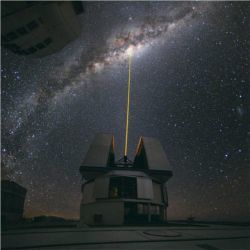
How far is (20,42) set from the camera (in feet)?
58.5

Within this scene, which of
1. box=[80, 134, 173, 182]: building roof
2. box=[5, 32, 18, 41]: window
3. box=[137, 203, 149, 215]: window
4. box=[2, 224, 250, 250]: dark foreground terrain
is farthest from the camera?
box=[80, 134, 173, 182]: building roof

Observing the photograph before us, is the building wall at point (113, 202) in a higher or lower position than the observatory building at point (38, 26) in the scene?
lower

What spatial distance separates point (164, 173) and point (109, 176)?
6899 mm

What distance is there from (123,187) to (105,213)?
3357 mm

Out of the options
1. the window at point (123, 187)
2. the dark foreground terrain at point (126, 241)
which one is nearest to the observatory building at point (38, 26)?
the dark foreground terrain at point (126, 241)

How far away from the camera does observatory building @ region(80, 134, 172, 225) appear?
24.2m

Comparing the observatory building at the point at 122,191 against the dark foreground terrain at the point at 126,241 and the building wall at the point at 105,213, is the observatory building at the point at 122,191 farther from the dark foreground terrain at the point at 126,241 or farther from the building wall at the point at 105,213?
the dark foreground terrain at the point at 126,241

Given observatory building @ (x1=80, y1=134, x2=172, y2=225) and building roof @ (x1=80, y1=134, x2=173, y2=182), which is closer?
observatory building @ (x1=80, y1=134, x2=172, y2=225)

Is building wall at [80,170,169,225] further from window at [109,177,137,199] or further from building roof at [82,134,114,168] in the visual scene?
building roof at [82,134,114,168]

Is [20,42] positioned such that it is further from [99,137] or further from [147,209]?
[147,209]

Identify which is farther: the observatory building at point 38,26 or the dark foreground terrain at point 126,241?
the observatory building at point 38,26

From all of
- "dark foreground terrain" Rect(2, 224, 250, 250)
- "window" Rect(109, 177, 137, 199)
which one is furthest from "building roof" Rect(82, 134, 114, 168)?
"dark foreground terrain" Rect(2, 224, 250, 250)

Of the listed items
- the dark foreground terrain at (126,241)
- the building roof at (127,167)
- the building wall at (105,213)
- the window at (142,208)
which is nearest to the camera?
the dark foreground terrain at (126,241)

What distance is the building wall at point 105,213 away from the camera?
2377 centimetres
